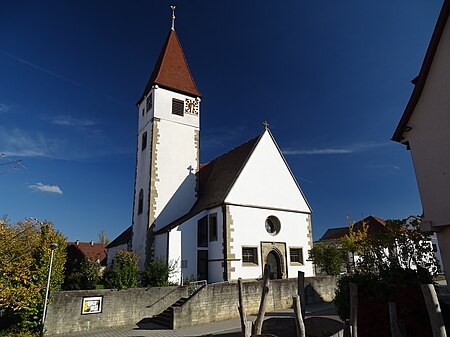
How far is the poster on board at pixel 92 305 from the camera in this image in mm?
13044

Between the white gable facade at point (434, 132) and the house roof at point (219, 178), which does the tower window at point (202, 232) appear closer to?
the house roof at point (219, 178)

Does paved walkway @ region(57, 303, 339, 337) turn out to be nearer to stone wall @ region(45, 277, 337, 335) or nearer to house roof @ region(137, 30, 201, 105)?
stone wall @ region(45, 277, 337, 335)

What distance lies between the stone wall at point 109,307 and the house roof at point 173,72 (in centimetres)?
1632

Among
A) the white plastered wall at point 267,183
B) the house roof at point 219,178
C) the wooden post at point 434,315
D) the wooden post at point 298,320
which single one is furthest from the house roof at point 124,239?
the wooden post at point 434,315

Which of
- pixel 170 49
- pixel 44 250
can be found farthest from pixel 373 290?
pixel 170 49

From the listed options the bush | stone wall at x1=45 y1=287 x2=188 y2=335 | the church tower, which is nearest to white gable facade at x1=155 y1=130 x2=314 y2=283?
the church tower

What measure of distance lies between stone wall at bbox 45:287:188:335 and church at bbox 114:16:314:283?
3703mm

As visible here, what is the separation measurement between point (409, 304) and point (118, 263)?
12.5 meters

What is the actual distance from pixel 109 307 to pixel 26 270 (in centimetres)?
475

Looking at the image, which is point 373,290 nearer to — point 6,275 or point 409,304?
point 409,304

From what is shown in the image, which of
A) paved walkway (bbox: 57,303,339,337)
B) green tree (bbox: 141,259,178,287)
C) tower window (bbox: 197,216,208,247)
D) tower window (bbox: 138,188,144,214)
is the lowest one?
paved walkway (bbox: 57,303,339,337)

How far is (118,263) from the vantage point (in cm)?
1553

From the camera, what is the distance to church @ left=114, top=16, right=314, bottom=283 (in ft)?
63.5

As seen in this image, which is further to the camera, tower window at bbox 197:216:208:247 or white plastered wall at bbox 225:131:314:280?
tower window at bbox 197:216:208:247
